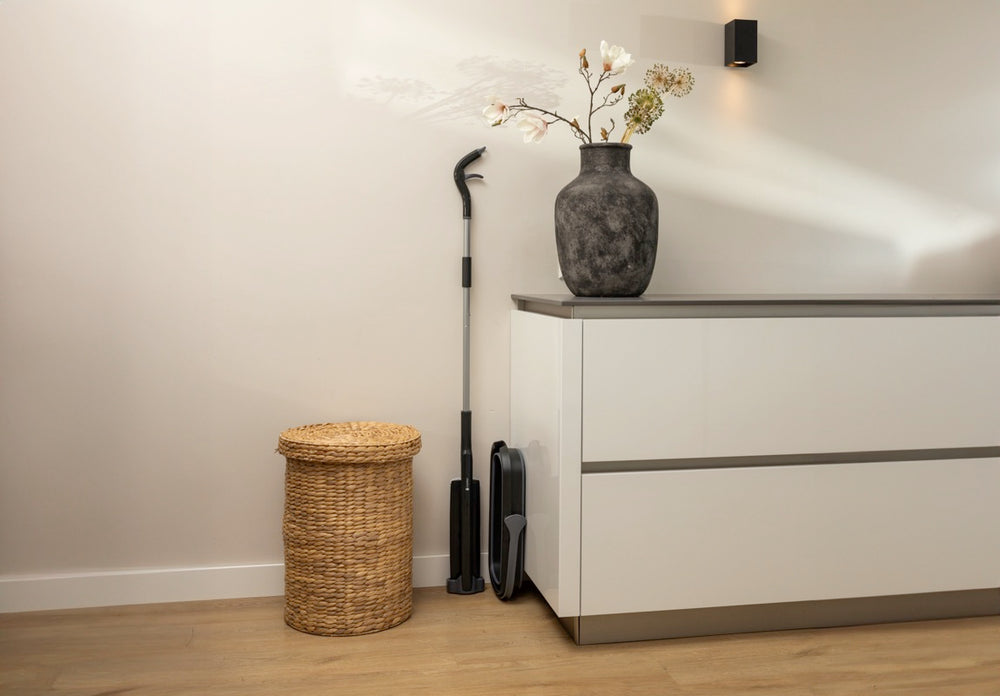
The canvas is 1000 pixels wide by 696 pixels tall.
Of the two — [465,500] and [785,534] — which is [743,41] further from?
[465,500]

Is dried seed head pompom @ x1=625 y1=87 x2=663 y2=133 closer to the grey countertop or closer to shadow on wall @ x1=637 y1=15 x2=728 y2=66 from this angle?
shadow on wall @ x1=637 y1=15 x2=728 y2=66

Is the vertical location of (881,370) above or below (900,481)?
above

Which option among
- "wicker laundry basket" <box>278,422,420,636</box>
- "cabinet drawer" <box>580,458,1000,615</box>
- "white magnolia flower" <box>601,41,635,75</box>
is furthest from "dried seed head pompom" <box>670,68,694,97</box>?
"wicker laundry basket" <box>278,422,420,636</box>

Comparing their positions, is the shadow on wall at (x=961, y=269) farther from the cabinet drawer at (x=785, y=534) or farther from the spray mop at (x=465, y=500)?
the spray mop at (x=465, y=500)

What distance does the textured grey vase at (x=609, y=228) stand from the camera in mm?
2236

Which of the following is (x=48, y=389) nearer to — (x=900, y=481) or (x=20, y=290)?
(x=20, y=290)

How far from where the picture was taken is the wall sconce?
2.61 meters

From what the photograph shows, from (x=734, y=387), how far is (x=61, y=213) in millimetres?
1797

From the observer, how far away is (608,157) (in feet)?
7.54

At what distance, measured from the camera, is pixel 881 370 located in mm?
2217

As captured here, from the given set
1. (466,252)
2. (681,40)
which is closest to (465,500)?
(466,252)

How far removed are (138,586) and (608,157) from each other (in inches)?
67.4

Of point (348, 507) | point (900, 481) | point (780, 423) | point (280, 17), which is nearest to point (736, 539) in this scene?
point (780, 423)

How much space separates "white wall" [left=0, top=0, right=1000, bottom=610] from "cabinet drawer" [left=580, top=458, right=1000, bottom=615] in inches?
25.2
